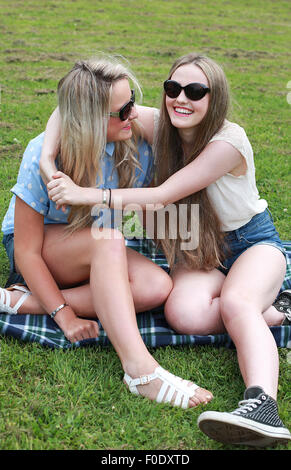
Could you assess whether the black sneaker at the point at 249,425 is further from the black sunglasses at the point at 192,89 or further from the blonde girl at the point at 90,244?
the black sunglasses at the point at 192,89

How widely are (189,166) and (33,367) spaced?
50.4 inches

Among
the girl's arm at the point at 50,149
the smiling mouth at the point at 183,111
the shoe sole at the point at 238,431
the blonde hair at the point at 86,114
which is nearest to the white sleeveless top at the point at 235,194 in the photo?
the smiling mouth at the point at 183,111

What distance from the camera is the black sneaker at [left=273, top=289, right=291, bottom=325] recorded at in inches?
126

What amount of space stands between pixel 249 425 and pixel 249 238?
1273 mm

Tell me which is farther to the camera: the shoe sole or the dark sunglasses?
the dark sunglasses

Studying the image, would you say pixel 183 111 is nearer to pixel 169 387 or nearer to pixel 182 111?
pixel 182 111

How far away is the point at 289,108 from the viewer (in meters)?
8.35

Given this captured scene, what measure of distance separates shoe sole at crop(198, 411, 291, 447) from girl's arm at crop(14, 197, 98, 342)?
918 millimetres

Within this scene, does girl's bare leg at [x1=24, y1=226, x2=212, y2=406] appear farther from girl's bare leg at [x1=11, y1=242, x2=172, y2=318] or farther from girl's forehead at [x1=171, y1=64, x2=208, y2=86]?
girl's forehead at [x1=171, y1=64, x2=208, y2=86]

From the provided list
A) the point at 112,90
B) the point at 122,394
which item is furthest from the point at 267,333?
the point at 112,90

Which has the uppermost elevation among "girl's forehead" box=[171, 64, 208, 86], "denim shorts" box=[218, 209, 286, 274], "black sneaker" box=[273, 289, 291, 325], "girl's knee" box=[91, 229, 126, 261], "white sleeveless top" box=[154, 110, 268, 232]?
"girl's forehead" box=[171, 64, 208, 86]

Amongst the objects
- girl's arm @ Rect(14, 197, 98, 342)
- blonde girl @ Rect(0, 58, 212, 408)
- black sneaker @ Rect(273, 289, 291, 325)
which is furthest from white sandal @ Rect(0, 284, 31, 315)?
black sneaker @ Rect(273, 289, 291, 325)

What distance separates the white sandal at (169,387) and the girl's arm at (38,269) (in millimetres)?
461
